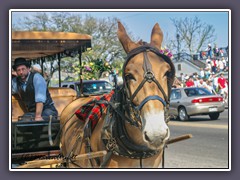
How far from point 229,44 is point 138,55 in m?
1.51

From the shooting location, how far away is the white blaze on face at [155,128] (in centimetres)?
317

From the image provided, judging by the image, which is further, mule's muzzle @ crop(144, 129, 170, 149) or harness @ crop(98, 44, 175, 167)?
harness @ crop(98, 44, 175, 167)

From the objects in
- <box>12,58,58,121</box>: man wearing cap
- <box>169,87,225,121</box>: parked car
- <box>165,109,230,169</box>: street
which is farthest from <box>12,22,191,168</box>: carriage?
<box>169,87,225,121</box>: parked car

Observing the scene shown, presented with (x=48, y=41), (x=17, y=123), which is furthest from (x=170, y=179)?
(x=48, y=41)

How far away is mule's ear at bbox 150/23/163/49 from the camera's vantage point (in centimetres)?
389

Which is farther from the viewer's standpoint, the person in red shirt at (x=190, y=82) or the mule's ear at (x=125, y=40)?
the person in red shirt at (x=190, y=82)

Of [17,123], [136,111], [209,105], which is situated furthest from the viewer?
[209,105]

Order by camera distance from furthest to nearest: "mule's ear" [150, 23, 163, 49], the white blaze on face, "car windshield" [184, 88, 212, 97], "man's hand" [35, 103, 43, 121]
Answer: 1. "car windshield" [184, 88, 212, 97]
2. "man's hand" [35, 103, 43, 121]
3. "mule's ear" [150, 23, 163, 49]
4. the white blaze on face

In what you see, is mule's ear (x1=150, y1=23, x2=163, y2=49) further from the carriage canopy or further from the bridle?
the carriage canopy

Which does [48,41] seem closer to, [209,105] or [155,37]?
[155,37]

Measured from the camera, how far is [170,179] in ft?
14.1

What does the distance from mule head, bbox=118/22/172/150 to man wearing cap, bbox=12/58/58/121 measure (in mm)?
2230

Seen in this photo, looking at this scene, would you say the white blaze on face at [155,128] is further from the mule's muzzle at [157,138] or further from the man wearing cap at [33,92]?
the man wearing cap at [33,92]

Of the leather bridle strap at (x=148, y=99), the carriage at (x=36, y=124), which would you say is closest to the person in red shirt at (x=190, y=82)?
the carriage at (x=36, y=124)
